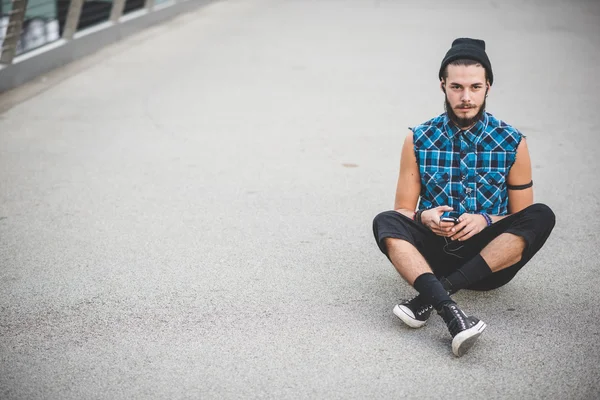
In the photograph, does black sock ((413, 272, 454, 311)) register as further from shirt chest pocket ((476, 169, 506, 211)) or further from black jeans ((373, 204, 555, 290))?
shirt chest pocket ((476, 169, 506, 211))

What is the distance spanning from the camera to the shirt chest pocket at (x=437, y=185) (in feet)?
11.6

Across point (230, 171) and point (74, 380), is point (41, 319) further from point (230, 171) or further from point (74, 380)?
point (230, 171)

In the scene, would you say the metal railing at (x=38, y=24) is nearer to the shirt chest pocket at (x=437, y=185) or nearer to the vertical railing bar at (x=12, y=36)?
the vertical railing bar at (x=12, y=36)

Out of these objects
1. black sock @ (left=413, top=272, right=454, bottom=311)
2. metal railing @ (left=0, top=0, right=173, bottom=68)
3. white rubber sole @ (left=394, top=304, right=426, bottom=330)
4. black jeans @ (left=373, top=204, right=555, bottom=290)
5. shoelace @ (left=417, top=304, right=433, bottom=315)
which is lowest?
metal railing @ (left=0, top=0, right=173, bottom=68)

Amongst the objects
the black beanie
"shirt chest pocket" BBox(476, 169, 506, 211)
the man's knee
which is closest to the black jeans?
the man's knee

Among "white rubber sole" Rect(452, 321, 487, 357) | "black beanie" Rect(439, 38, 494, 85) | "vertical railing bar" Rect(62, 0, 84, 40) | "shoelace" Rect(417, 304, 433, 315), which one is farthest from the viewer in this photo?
"vertical railing bar" Rect(62, 0, 84, 40)

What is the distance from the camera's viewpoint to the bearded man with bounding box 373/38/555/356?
3340 mm

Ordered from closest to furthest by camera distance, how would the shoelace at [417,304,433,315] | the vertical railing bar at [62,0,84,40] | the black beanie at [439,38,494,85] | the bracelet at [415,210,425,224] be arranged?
the shoelace at [417,304,433,315], the black beanie at [439,38,494,85], the bracelet at [415,210,425,224], the vertical railing bar at [62,0,84,40]

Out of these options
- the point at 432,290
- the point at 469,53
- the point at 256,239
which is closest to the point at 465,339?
the point at 432,290

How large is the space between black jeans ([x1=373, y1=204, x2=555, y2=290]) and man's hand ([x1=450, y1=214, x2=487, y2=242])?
55mm

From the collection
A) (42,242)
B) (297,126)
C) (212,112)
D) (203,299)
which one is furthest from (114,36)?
(203,299)

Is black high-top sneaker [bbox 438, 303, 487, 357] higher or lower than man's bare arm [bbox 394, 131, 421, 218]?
lower

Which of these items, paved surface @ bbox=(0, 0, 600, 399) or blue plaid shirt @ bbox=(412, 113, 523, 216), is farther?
blue plaid shirt @ bbox=(412, 113, 523, 216)

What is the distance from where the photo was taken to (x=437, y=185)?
140 inches
